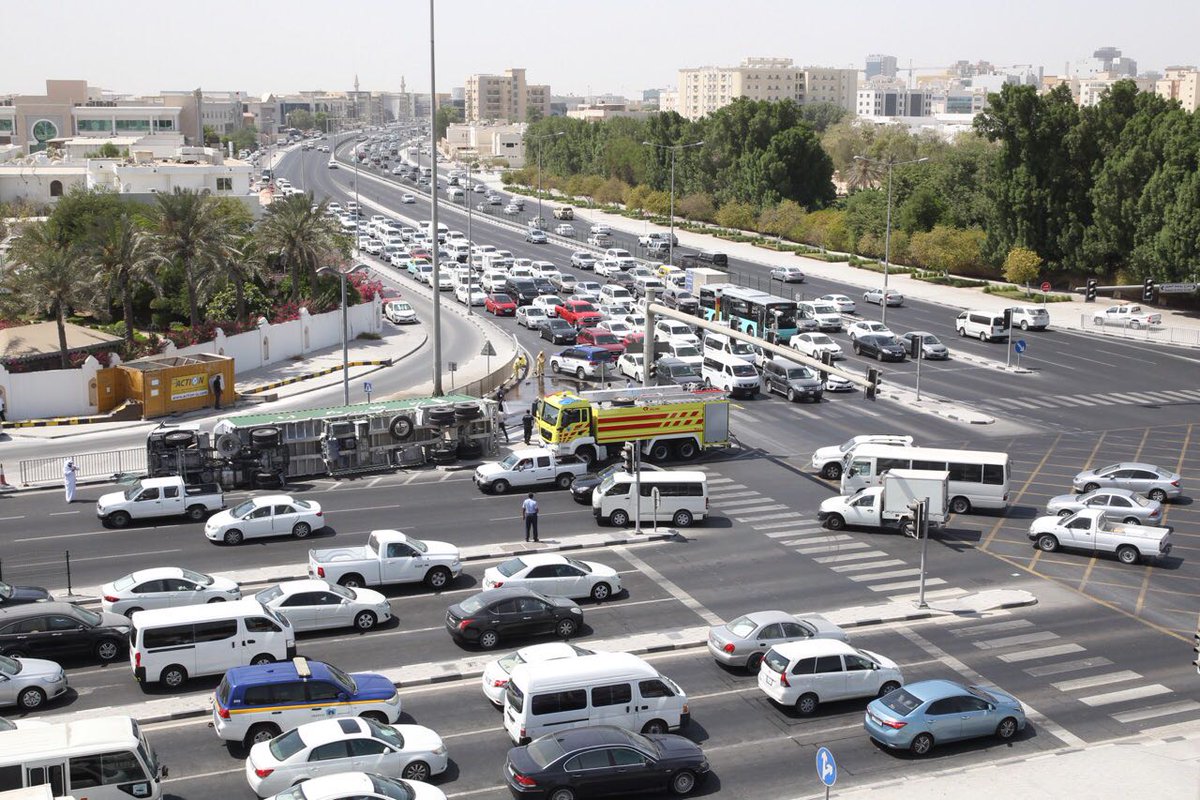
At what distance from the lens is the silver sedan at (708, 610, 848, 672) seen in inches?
Result: 1024

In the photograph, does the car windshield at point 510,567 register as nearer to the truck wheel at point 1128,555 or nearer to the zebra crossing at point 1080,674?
the zebra crossing at point 1080,674

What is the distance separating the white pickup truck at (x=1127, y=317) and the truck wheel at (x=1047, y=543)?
43.0 meters

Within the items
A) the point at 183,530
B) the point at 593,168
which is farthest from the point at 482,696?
the point at 593,168

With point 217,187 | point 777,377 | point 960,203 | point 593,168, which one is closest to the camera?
point 777,377

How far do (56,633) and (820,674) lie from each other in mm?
15745

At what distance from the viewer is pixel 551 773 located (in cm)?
1967

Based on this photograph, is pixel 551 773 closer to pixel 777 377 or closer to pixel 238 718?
pixel 238 718

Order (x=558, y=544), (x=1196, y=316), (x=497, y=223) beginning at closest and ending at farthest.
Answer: (x=558, y=544) < (x=1196, y=316) < (x=497, y=223)

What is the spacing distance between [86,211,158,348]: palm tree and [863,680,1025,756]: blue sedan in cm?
4420

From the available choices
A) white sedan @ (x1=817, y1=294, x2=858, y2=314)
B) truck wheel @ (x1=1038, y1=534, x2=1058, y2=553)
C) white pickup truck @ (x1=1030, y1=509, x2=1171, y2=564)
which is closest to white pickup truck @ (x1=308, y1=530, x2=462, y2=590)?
truck wheel @ (x1=1038, y1=534, x2=1058, y2=553)

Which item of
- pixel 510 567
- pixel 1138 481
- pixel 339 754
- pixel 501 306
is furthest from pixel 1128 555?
pixel 501 306

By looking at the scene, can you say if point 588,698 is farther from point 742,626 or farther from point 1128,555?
point 1128,555

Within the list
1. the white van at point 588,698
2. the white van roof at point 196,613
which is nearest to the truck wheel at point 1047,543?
the white van at point 588,698

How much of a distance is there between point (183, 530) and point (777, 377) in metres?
28.5
